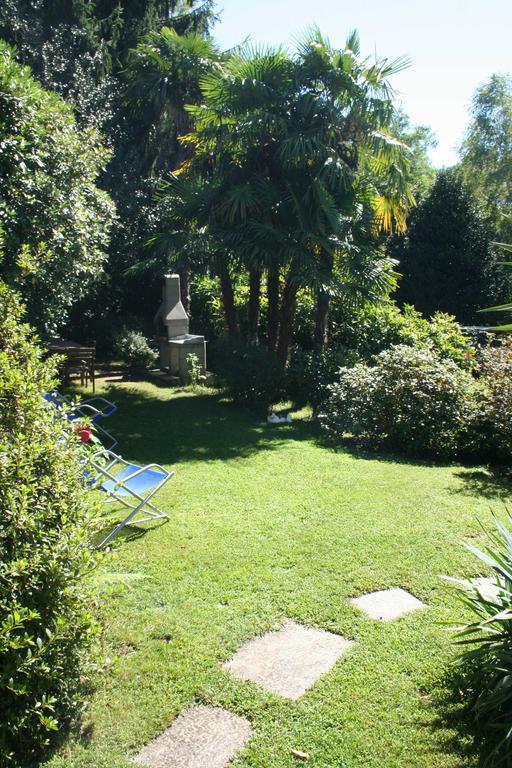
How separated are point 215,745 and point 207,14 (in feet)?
70.1

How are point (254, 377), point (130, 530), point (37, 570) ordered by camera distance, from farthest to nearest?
1. point (254, 377)
2. point (130, 530)
3. point (37, 570)

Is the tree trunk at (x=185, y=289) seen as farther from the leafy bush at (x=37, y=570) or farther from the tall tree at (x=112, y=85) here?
the leafy bush at (x=37, y=570)

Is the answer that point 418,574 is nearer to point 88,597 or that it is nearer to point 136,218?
point 88,597

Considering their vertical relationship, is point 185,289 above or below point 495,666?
above

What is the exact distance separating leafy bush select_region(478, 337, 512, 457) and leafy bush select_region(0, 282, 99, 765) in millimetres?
6641

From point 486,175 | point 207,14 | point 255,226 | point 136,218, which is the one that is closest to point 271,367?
point 255,226

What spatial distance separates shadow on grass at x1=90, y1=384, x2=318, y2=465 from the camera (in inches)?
348

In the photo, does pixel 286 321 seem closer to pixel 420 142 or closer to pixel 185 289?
pixel 185 289

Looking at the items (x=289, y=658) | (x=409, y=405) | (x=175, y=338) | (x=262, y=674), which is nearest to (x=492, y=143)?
(x=175, y=338)

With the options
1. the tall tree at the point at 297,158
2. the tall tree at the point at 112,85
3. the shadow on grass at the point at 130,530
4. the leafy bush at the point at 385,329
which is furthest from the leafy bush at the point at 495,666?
the tall tree at the point at 112,85

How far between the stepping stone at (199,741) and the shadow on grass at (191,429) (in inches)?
199

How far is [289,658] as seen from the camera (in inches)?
147

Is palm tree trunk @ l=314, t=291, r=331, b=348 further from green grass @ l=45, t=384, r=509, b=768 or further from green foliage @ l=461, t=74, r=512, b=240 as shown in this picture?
green foliage @ l=461, t=74, r=512, b=240

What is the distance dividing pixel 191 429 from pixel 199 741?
7.24m
